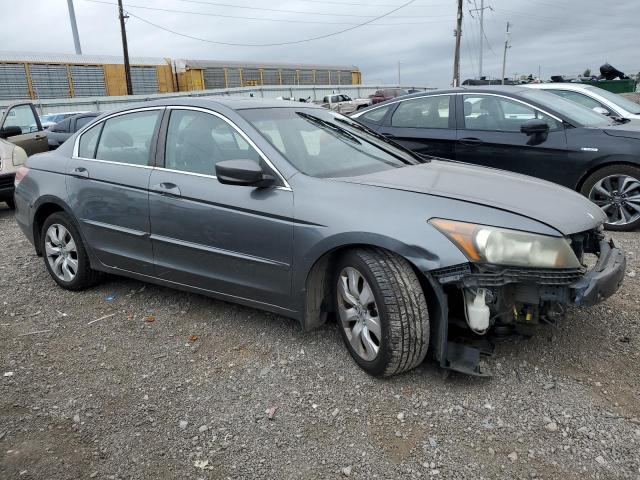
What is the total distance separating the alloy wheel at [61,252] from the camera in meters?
4.43

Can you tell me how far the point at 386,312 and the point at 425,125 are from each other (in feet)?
14.4

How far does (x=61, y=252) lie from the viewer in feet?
14.8

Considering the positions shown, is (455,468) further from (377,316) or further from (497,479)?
(377,316)

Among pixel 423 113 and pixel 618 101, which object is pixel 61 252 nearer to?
pixel 423 113

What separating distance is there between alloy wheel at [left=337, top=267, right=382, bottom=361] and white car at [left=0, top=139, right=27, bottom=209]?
6.74 m

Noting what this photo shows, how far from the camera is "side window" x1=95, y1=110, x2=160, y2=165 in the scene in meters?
3.94

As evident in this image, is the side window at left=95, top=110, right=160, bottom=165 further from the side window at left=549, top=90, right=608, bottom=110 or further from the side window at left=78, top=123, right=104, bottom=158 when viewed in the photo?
the side window at left=549, top=90, right=608, bottom=110

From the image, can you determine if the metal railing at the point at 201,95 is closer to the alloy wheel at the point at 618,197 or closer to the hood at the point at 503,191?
→ the alloy wheel at the point at 618,197

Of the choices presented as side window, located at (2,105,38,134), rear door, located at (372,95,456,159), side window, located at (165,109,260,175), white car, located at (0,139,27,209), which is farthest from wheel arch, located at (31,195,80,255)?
side window, located at (2,105,38,134)

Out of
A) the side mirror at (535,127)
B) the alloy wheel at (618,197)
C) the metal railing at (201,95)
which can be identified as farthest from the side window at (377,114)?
the metal railing at (201,95)

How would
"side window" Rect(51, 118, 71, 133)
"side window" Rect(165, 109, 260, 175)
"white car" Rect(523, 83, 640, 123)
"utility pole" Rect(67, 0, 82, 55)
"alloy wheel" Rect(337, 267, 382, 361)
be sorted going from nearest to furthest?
"alloy wheel" Rect(337, 267, 382, 361) → "side window" Rect(165, 109, 260, 175) → "white car" Rect(523, 83, 640, 123) → "side window" Rect(51, 118, 71, 133) → "utility pole" Rect(67, 0, 82, 55)

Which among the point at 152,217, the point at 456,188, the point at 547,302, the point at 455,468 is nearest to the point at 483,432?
the point at 455,468

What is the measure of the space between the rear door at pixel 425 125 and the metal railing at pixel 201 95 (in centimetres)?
781

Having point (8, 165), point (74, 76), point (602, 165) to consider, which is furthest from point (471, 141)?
point (74, 76)
